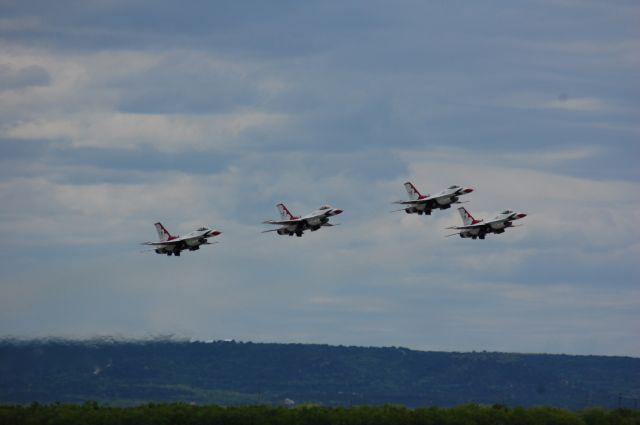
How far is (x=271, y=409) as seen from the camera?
185250mm

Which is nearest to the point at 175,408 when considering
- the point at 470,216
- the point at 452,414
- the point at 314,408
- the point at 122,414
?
the point at 122,414

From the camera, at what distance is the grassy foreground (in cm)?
17675

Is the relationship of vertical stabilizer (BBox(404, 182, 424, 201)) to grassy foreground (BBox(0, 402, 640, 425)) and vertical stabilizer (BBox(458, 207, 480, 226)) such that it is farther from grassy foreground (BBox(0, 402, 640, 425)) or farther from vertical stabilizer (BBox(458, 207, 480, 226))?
grassy foreground (BBox(0, 402, 640, 425))

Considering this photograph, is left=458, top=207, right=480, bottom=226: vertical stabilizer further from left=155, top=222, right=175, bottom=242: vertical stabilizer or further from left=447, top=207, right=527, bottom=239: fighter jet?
left=155, top=222, right=175, bottom=242: vertical stabilizer

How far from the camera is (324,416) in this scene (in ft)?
582

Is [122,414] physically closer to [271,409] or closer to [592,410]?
[271,409]

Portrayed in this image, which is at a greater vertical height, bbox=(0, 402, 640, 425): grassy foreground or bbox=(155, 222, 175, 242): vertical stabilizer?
bbox=(155, 222, 175, 242): vertical stabilizer

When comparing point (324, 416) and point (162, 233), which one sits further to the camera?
point (324, 416)

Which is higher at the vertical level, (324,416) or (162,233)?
(162,233)

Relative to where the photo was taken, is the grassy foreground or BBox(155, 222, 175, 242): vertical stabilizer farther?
the grassy foreground

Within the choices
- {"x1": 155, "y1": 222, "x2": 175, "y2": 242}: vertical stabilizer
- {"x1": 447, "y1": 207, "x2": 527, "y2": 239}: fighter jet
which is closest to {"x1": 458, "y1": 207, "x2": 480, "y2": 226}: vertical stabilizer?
{"x1": 447, "y1": 207, "x2": 527, "y2": 239}: fighter jet

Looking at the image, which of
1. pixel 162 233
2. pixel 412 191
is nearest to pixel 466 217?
pixel 412 191

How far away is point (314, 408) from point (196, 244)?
4418 cm

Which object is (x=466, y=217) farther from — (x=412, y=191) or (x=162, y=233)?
(x=162, y=233)
